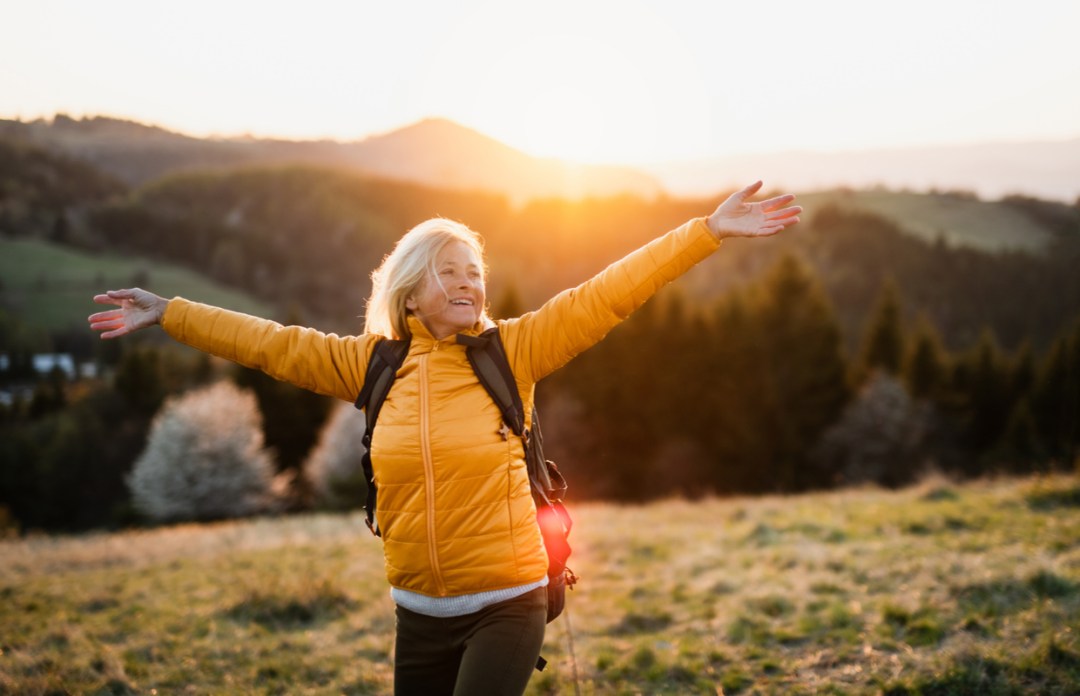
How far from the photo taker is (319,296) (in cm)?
11562

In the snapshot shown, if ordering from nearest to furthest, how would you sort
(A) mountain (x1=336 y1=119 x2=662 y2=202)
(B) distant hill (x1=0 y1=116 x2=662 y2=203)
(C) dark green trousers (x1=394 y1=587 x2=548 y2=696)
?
(C) dark green trousers (x1=394 y1=587 x2=548 y2=696)
(B) distant hill (x1=0 y1=116 x2=662 y2=203)
(A) mountain (x1=336 y1=119 x2=662 y2=202)

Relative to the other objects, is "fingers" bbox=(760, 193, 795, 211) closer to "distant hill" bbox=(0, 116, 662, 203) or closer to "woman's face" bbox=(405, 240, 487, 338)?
"woman's face" bbox=(405, 240, 487, 338)

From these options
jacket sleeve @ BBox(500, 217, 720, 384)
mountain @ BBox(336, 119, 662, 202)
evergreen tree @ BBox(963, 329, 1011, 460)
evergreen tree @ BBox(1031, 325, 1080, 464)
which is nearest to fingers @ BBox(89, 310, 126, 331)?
jacket sleeve @ BBox(500, 217, 720, 384)

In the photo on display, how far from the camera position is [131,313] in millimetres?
3662

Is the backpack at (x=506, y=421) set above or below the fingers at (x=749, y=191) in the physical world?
below

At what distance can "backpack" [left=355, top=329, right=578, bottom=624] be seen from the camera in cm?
302

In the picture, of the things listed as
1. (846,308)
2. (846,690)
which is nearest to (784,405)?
(846,690)

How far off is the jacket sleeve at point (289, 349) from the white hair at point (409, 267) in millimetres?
181

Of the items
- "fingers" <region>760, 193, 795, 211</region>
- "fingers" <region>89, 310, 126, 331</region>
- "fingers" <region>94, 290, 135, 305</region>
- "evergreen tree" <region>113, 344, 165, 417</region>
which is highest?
"fingers" <region>760, 193, 795, 211</region>

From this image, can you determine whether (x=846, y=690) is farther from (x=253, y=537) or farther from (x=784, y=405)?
A: (x=784, y=405)

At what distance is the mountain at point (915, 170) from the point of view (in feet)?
89.6

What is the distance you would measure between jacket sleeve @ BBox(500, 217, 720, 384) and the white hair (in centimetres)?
28

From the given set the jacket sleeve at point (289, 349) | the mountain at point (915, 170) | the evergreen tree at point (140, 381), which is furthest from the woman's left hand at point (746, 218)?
the evergreen tree at point (140, 381)

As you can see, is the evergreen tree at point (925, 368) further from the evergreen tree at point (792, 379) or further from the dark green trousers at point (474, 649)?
the dark green trousers at point (474, 649)
